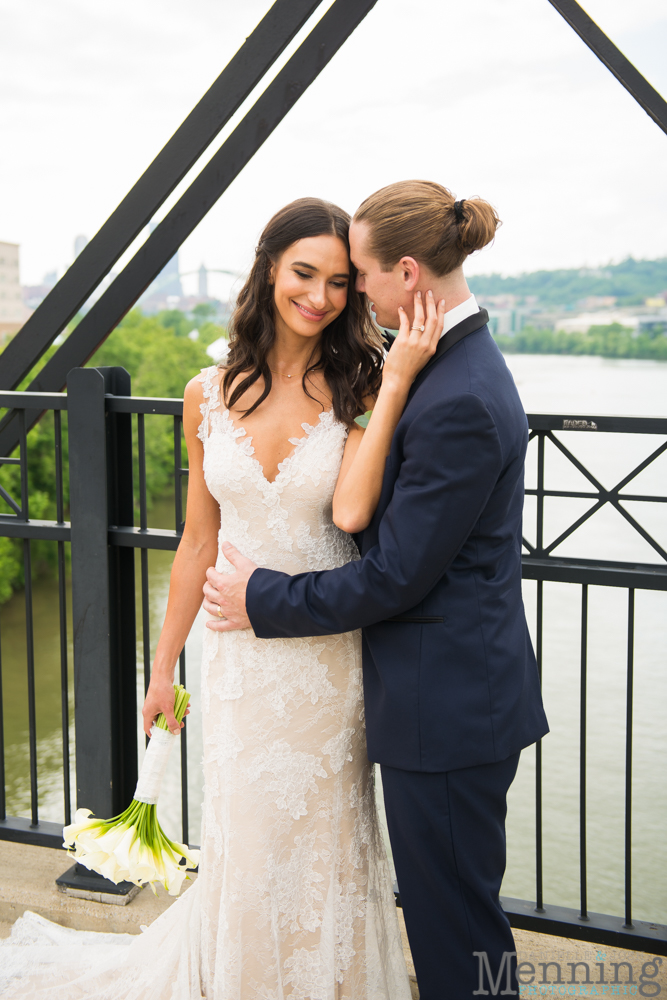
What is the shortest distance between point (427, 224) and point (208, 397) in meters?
0.71

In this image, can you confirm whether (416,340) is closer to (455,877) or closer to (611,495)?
(611,495)

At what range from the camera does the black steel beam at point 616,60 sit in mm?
2115

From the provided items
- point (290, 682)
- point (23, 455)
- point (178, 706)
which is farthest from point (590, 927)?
point (23, 455)

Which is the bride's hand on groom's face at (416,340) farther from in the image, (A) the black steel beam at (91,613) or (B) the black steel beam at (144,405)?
(A) the black steel beam at (91,613)

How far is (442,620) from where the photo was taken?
5.12ft

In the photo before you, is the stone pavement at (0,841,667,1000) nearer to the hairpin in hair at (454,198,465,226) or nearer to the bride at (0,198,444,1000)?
the bride at (0,198,444,1000)

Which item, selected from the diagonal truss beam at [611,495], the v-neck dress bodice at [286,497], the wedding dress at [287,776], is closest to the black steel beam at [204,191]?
the wedding dress at [287,776]

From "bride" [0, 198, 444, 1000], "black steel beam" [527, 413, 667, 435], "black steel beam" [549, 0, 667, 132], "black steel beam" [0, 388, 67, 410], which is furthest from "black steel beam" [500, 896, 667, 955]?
"black steel beam" [549, 0, 667, 132]

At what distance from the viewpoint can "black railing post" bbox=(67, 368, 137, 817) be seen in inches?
99.6

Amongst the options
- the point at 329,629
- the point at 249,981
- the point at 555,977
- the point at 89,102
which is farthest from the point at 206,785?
the point at 89,102

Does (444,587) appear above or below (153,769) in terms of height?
above

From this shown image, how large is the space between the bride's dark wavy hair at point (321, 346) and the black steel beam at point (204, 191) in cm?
68

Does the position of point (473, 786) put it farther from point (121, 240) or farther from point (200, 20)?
point (200, 20)

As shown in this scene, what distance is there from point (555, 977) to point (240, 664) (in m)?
1.30
